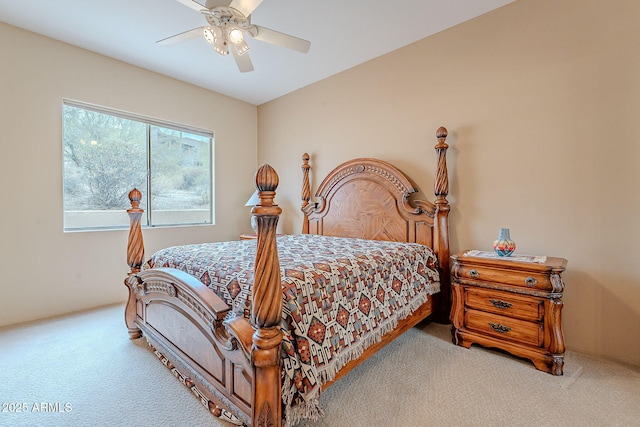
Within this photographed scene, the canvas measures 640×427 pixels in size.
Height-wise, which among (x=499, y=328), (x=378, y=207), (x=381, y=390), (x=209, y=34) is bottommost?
(x=381, y=390)

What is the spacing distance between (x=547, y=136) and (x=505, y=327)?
1.50 m

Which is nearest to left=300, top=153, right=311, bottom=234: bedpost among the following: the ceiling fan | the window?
the window

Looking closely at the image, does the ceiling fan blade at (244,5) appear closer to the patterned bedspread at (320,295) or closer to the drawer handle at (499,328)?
the patterned bedspread at (320,295)

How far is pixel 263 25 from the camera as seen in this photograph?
262 cm

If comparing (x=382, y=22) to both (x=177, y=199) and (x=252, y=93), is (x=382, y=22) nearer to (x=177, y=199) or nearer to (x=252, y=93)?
(x=252, y=93)

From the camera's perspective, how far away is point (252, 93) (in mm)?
4199

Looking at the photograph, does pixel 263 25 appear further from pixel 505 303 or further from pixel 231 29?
pixel 505 303

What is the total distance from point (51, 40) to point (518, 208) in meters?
4.65

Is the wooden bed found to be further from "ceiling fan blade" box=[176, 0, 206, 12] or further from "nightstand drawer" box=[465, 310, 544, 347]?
"ceiling fan blade" box=[176, 0, 206, 12]

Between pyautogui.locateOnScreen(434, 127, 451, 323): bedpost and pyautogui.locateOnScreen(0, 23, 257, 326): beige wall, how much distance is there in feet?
10.9

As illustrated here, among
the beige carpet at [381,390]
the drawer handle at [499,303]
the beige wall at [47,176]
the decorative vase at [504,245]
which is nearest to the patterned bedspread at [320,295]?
the beige carpet at [381,390]

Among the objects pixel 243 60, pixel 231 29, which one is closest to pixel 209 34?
pixel 231 29

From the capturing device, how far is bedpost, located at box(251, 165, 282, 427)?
3.72 ft

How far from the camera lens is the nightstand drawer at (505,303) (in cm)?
190
